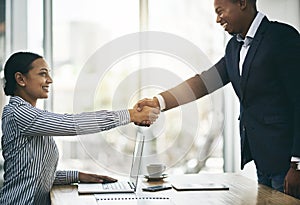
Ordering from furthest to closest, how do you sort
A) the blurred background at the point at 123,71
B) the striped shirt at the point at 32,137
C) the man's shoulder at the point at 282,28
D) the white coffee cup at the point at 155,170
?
1. the blurred background at the point at 123,71
2. the white coffee cup at the point at 155,170
3. the man's shoulder at the point at 282,28
4. the striped shirt at the point at 32,137

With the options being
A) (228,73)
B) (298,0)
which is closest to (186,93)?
(228,73)

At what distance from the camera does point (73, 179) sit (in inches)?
111

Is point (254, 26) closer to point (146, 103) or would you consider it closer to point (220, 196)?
point (146, 103)

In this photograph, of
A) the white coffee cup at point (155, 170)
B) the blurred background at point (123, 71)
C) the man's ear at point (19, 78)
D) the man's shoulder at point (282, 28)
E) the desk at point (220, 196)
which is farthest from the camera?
the blurred background at point (123, 71)

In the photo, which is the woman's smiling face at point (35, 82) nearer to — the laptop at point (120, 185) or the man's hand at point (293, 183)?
the laptop at point (120, 185)

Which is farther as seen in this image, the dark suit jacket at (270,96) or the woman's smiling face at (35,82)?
the woman's smiling face at (35,82)

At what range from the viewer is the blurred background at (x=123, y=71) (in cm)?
430

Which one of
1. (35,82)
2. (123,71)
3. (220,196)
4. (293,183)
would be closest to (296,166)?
(293,183)

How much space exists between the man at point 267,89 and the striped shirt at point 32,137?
57cm

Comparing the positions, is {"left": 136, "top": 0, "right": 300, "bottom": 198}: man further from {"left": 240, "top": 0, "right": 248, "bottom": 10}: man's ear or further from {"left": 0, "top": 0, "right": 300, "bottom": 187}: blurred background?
{"left": 0, "top": 0, "right": 300, "bottom": 187}: blurred background

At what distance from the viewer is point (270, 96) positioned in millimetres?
2650

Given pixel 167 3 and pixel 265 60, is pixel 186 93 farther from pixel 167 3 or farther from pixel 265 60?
pixel 167 3

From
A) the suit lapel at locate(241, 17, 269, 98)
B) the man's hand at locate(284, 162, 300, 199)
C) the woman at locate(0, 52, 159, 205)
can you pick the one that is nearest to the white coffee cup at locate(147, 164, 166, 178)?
the woman at locate(0, 52, 159, 205)

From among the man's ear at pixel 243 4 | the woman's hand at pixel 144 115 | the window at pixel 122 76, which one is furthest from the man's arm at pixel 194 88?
the window at pixel 122 76
